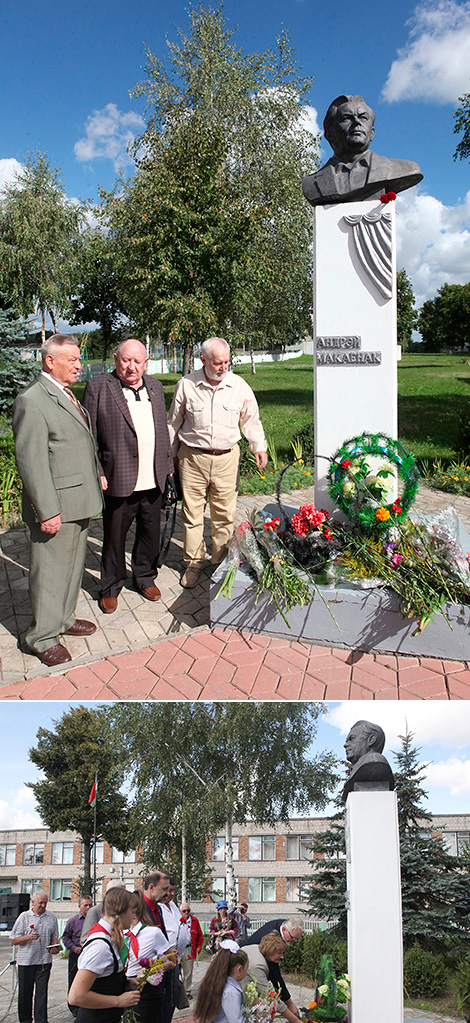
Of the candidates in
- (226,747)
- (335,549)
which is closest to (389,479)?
(335,549)

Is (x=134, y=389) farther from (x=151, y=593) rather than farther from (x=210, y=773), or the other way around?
(x=210, y=773)

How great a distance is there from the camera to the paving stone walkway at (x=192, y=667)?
3.81 meters

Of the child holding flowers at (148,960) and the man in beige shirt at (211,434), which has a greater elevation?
the man in beige shirt at (211,434)

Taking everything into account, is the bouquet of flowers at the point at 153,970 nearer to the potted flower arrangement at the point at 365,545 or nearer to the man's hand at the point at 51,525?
the potted flower arrangement at the point at 365,545

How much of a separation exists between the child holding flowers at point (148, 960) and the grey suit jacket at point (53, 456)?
2.14 m

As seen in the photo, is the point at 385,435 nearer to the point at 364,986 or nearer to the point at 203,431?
the point at 203,431

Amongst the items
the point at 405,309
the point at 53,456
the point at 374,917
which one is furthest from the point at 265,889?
the point at 405,309

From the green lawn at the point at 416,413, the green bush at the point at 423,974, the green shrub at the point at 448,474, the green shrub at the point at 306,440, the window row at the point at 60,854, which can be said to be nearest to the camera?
the green bush at the point at 423,974

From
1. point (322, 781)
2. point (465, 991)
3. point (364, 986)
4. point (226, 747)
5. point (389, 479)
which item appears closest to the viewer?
point (364, 986)

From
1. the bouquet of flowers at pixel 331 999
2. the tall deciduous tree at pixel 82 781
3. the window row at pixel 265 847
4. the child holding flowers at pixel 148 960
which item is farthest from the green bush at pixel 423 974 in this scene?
the tall deciduous tree at pixel 82 781

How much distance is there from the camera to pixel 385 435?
189 inches

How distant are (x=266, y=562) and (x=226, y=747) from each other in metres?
4.43

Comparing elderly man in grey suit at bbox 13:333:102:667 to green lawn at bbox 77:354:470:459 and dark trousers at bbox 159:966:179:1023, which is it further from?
green lawn at bbox 77:354:470:459

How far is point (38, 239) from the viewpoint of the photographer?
2384 cm
